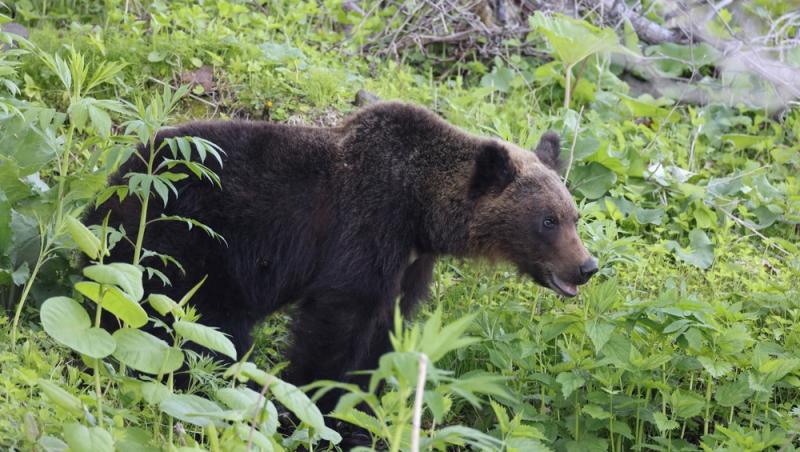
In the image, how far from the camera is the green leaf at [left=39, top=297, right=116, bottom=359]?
401 centimetres

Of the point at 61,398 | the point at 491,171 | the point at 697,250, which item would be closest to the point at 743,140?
the point at 697,250

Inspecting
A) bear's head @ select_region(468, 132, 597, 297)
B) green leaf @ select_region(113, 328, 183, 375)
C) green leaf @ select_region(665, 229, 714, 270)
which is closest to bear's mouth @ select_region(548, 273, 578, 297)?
bear's head @ select_region(468, 132, 597, 297)

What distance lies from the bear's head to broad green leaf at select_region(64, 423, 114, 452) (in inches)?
137

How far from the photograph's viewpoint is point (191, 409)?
4203 mm

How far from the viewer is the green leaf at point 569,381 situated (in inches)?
243

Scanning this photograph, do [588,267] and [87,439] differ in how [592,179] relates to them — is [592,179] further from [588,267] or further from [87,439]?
[87,439]

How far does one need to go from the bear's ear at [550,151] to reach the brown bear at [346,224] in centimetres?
36

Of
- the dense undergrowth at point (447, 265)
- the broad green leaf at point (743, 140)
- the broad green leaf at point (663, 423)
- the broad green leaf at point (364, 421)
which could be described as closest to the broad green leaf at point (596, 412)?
the dense undergrowth at point (447, 265)

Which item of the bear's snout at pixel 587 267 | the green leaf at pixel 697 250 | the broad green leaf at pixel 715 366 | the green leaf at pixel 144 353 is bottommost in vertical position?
the green leaf at pixel 697 250

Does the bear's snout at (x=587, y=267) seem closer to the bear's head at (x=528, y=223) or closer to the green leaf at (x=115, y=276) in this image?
the bear's head at (x=528, y=223)

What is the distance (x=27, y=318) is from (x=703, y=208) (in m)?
5.65

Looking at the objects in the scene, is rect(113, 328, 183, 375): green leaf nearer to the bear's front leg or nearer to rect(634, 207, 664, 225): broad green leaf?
the bear's front leg

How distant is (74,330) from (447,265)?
4.52 metres

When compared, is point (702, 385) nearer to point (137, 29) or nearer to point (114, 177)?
point (114, 177)
